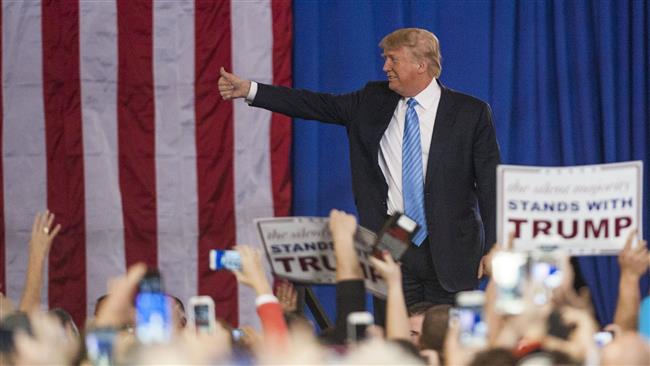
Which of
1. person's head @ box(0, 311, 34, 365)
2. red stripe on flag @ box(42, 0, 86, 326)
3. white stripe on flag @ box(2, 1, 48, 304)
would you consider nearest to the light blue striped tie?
person's head @ box(0, 311, 34, 365)

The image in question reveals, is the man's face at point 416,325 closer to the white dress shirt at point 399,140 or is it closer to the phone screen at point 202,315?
the white dress shirt at point 399,140

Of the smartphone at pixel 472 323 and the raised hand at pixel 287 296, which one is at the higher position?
the smartphone at pixel 472 323

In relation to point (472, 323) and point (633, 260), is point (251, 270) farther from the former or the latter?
point (633, 260)

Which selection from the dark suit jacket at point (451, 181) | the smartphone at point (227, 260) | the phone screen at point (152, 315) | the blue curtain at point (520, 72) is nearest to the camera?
the phone screen at point (152, 315)

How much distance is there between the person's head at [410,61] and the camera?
5371mm

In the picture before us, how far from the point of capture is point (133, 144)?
7.19m

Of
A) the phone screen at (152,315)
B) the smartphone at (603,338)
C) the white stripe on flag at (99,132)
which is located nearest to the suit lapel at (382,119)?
the smartphone at (603,338)

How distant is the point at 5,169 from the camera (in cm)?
720

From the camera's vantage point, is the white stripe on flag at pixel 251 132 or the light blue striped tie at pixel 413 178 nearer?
the light blue striped tie at pixel 413 178

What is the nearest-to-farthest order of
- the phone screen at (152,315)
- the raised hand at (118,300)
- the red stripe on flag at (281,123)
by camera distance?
the phone screen at (152,315) < the raised hand at (118,300) < the red stripe on flag at (281,123)

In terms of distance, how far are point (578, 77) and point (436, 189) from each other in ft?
6.46

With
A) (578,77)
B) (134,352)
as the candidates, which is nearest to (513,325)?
(134,352)

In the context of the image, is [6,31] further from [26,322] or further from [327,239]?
[26,322]

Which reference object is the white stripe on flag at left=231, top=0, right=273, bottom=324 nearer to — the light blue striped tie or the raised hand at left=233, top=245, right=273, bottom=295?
the light blue striped tie
